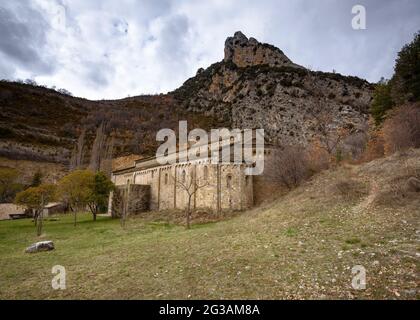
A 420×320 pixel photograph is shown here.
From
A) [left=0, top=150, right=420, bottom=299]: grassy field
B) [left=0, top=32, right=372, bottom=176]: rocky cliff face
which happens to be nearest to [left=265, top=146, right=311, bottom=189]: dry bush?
[left=0, top=150, right=420, bottom=299]: grassy field

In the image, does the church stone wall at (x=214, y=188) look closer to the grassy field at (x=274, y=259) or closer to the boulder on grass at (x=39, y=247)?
the grassy field at (x=274, y=259)

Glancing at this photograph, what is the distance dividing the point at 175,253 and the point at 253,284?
14.7ft

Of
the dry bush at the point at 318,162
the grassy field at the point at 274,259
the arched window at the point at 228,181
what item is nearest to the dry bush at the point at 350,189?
the grassy field at the point at 274,259

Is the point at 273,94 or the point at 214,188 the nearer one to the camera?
the point at 214,188

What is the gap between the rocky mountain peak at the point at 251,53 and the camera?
71431 millimetres

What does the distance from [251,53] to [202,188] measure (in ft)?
217

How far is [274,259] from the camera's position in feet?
25.2

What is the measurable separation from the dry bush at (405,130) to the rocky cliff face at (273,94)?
1622cm

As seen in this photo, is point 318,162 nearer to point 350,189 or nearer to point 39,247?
point 350,189

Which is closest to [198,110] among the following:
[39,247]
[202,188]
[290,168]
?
[202,188]

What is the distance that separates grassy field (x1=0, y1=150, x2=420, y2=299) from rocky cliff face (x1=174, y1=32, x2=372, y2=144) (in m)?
22.4
